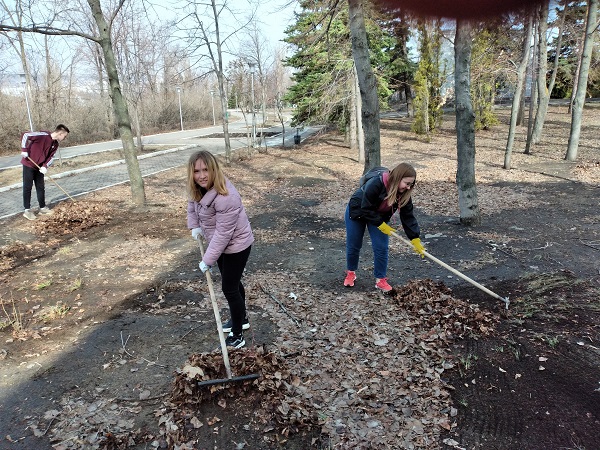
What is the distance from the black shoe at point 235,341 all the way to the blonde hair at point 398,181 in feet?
6.87

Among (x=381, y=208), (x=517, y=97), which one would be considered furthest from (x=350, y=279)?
(x=517, y=97)

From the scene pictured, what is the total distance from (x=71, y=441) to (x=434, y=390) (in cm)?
266

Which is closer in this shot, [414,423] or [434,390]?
[414,423]

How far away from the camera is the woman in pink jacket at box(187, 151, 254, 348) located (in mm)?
3457

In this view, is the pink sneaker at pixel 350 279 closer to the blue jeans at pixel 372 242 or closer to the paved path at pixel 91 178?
the blue jeans at pixel 372 242

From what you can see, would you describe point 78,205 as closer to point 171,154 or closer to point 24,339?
point 24,339

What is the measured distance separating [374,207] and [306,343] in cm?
164

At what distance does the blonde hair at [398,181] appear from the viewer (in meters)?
4.35

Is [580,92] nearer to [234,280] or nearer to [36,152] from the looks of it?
[234,280]

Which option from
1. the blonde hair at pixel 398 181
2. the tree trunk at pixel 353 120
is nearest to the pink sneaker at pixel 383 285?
the blonde hair at pixel 398 181

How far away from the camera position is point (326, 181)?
13.9 metres

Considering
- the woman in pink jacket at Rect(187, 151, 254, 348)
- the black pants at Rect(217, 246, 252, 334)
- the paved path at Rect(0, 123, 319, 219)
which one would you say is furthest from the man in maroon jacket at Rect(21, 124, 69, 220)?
the black pants at Rect(217, 246, 252, 334)

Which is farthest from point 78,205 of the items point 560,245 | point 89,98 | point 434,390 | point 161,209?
point 89,98

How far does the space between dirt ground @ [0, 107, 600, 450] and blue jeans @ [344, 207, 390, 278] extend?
365 mm
